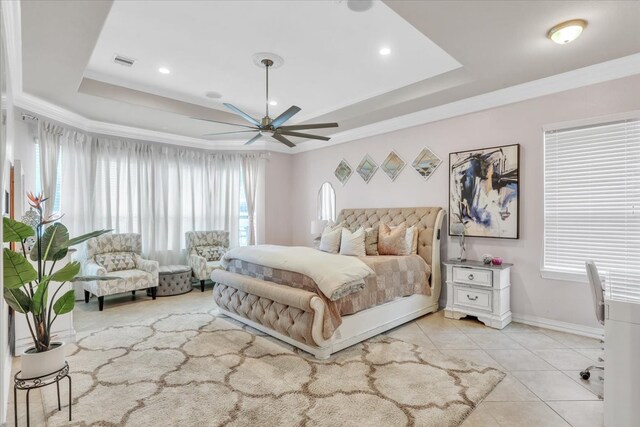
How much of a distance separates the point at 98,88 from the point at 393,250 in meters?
4.33

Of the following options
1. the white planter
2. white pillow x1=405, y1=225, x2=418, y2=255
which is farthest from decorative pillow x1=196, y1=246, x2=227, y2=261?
the white planter

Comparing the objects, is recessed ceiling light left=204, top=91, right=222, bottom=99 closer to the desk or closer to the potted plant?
the potted plant

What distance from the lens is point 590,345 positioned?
3.30 meters

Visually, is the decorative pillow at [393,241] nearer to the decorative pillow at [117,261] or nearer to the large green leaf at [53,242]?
the large green leaf at [53,242]

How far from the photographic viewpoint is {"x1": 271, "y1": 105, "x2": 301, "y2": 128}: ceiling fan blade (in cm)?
315

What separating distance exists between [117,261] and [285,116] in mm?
3820

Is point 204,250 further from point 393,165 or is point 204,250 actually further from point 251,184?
point 393,165

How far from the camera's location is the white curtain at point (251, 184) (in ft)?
22.3

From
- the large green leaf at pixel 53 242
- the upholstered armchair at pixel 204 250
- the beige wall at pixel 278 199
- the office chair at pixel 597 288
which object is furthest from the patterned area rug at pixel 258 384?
the beige wall at pixel 278 199

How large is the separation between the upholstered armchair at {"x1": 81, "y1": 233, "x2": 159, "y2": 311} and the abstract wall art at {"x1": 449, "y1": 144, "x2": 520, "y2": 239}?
4.66 m

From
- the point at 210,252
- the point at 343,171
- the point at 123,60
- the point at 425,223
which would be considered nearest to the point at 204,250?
the point at 210,252

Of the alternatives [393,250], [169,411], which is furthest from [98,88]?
[393,250]

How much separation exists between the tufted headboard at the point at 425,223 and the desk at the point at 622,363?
2.43 meters

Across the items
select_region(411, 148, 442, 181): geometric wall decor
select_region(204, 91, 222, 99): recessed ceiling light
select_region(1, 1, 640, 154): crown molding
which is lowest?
select_region(411, 148, 442, 181): geometric wall decor
